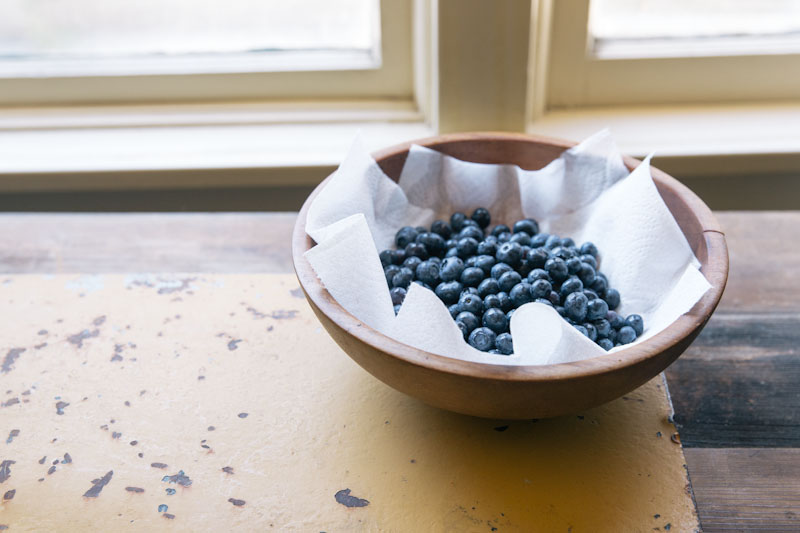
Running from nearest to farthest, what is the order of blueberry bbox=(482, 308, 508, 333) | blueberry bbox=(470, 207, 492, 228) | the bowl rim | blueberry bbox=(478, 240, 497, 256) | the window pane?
the bowl rim → blueberry bbox=(482, 308, 508, 333) → blueberry bbox=(478, 240, 497, 256) → blueberry bbox=(470, 207, 492, 228) → the window pane

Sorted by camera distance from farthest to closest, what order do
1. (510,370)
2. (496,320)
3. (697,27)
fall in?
(697,27), (496,320), (510,370)

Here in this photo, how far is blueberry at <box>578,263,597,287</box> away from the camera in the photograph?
691 millimetres

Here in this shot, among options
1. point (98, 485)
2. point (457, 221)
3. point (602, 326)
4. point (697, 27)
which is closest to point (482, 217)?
point (457, 221)

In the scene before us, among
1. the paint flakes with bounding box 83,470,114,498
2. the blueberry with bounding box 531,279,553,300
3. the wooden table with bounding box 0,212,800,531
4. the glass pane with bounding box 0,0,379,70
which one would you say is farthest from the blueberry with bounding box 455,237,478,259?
the glass pane with bounding box 0,0,379,70

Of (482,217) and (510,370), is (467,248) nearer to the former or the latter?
(482,217)

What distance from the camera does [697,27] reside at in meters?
1.19

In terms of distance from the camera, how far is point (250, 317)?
80cm

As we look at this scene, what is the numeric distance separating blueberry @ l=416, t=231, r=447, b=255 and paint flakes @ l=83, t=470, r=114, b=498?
0.38 m

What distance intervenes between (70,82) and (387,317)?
0.96 m

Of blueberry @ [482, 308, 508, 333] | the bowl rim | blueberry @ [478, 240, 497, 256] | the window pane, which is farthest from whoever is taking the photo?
the window pane

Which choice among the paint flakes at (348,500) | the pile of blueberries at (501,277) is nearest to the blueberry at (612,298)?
the pile of blueberries at (501,277)

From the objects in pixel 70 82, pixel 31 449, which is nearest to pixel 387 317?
pixel 31 449

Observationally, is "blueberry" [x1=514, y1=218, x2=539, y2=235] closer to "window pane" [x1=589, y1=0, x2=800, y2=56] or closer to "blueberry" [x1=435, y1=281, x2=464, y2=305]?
"blueberry" [x1=435, y1=281, x2=464, y2=305]

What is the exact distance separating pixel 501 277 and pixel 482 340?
0.09 m
